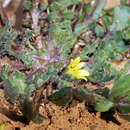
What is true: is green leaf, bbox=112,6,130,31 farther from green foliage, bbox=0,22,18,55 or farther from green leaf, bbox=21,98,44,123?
green leaf, bbox=21,98,44,123

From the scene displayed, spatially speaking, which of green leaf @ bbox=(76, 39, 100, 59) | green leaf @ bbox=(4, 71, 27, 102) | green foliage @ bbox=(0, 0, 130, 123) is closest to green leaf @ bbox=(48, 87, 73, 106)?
green foliage @ bbox=(0, 0, 130, 123)

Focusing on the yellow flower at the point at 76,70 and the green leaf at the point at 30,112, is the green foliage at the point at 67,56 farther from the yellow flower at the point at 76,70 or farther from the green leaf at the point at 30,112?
the yellow flower at the point at 76,70

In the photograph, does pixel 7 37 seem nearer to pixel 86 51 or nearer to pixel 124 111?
→ pixel 86 51

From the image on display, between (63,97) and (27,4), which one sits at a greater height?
(27,4)

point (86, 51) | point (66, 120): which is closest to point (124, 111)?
point (66, 120)

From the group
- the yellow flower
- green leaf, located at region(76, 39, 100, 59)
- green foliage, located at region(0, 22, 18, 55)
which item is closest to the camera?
the yellow flower

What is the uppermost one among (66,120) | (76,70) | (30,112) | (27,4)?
(27,4)
